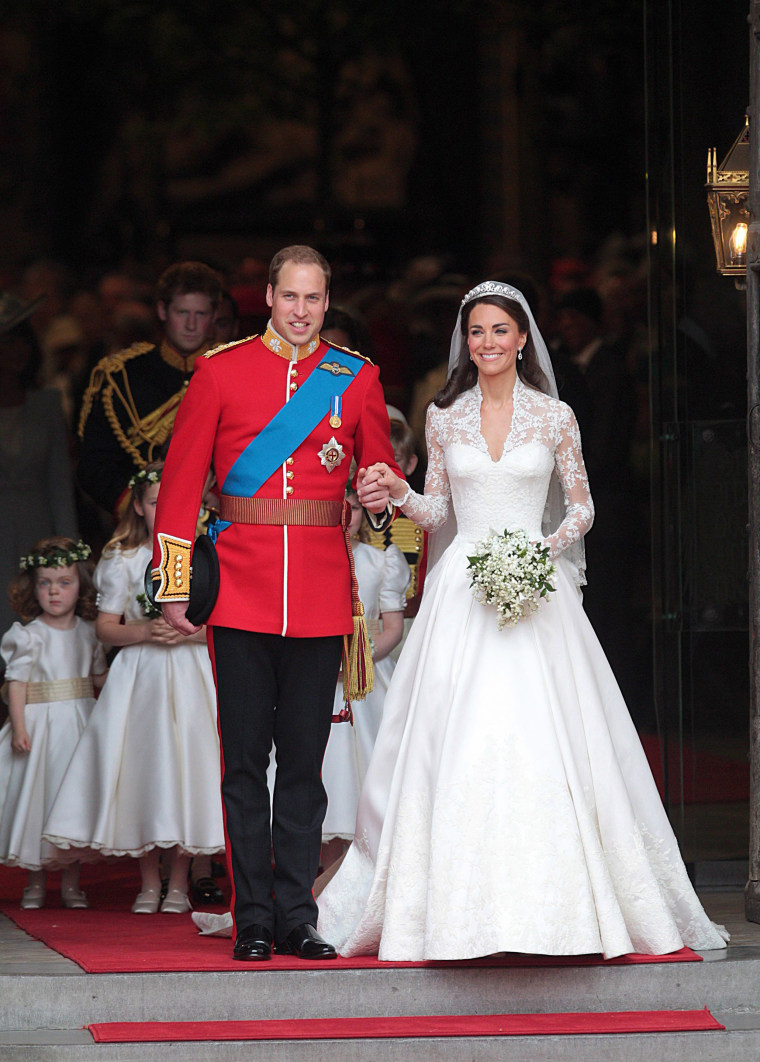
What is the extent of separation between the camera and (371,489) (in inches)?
194

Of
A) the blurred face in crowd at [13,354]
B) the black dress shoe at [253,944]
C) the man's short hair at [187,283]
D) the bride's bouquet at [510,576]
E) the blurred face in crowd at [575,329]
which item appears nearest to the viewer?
the black dress shoe at [253,944]

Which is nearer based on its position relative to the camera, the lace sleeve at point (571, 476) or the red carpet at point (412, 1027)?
the red carpet at point (412, 1027)

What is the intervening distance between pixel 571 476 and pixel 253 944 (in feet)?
5.42

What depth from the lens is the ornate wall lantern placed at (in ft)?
19.8

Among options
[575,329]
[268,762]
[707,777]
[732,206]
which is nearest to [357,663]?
[268,762]

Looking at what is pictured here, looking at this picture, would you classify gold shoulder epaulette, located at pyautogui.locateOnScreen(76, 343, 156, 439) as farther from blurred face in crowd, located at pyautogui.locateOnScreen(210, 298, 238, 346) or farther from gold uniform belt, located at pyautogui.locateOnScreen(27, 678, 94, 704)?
gold uniform belt, located at pyautogui.locateOnScreen(27, 678, 94, 704)

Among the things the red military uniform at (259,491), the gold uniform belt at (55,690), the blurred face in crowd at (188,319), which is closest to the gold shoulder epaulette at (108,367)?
the blurred face in crowd at (188,319)

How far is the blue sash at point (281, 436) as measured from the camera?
4.95 meters

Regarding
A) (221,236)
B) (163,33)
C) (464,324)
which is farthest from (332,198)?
(464,324)

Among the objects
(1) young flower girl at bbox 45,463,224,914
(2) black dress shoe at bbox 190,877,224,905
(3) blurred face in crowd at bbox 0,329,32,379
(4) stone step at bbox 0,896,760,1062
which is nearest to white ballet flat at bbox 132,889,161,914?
(1) young flower girl at bbox 45,463,224,914

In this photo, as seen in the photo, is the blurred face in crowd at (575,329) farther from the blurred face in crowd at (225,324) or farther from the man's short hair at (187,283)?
the man's short hair at (187,283)

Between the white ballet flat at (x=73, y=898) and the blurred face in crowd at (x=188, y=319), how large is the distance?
2120mm

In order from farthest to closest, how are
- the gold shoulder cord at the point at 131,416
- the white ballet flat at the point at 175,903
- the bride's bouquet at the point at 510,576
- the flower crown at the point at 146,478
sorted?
the gold shoulder cord at the point at 131,416
the flower crown at the point at 146,478
the white ballet flat at the point at 175,903
the bride's bouquet at the point at 510,576

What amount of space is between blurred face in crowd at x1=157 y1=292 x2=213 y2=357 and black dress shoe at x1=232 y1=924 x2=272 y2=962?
8.87 feet
